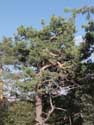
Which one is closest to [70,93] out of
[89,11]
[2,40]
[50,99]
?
[50,99]

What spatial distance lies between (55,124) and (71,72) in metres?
6.02

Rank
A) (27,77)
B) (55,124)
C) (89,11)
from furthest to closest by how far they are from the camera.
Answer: (55,124)
(27,77)
(89,11)

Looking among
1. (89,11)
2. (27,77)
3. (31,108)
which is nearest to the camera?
(89,11)

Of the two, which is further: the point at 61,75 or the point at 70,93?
the point at 70,93

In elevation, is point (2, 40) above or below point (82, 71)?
above

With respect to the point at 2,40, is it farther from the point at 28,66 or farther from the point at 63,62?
the point at 63,62

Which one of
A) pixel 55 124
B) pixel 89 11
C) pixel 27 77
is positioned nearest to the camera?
pixel 89 11

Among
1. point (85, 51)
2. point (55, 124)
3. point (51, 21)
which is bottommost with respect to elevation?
point (55, 124)

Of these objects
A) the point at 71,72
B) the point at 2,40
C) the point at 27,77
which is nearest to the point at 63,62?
the point at 71,72

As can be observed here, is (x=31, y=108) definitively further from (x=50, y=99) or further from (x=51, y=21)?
(x=51, y=21)

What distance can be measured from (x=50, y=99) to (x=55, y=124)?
3532mm

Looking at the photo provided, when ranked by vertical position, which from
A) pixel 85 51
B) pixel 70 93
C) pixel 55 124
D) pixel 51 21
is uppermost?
pixel 51 21

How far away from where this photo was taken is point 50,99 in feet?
98.4

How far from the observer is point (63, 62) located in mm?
28828
